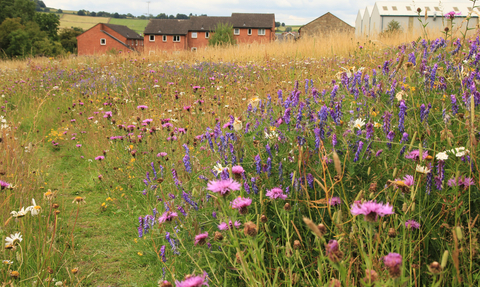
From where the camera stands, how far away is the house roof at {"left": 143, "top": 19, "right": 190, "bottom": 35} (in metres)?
49.8

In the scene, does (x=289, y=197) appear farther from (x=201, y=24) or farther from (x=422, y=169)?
(x=201, y=24)

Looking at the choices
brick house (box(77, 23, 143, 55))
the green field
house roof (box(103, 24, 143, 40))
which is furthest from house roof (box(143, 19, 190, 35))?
the green field

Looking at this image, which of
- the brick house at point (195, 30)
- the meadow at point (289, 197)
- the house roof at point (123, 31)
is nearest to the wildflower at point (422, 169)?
the meadow at point (289, 197)

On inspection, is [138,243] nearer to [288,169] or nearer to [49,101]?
[288,169]

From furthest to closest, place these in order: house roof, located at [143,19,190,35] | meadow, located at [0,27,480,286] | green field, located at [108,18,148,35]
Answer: green field, located at [108,18,148,35]
house roof, located at [143,19,190,35]
meadow, located at [0,27,480,286]

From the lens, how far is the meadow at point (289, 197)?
50.9 inches

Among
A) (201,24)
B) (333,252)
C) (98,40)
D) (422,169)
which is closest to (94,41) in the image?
(98,40)

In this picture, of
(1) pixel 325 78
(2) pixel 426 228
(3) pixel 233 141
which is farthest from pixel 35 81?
(2) pixel 426 228

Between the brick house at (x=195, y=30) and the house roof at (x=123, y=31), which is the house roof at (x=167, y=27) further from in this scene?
the house roof at (x=123, y=31)

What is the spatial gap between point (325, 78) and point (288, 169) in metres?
4.01

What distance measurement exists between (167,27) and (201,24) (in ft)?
17.5

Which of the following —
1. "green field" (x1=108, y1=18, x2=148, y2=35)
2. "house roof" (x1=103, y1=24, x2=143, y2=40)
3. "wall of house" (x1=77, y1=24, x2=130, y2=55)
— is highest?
"green field" (x1=108, y1=18, x2=148, y2=35)

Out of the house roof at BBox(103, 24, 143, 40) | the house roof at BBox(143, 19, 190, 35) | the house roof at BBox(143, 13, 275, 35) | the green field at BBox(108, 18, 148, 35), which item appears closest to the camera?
the house roof at BBox(143, 19, 190, 35)

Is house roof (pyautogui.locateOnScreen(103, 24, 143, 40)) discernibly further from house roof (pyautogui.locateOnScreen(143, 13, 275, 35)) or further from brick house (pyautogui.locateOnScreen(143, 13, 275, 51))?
house roof (pyautogui.locateOnScreen(143, 13, 275, 35))
